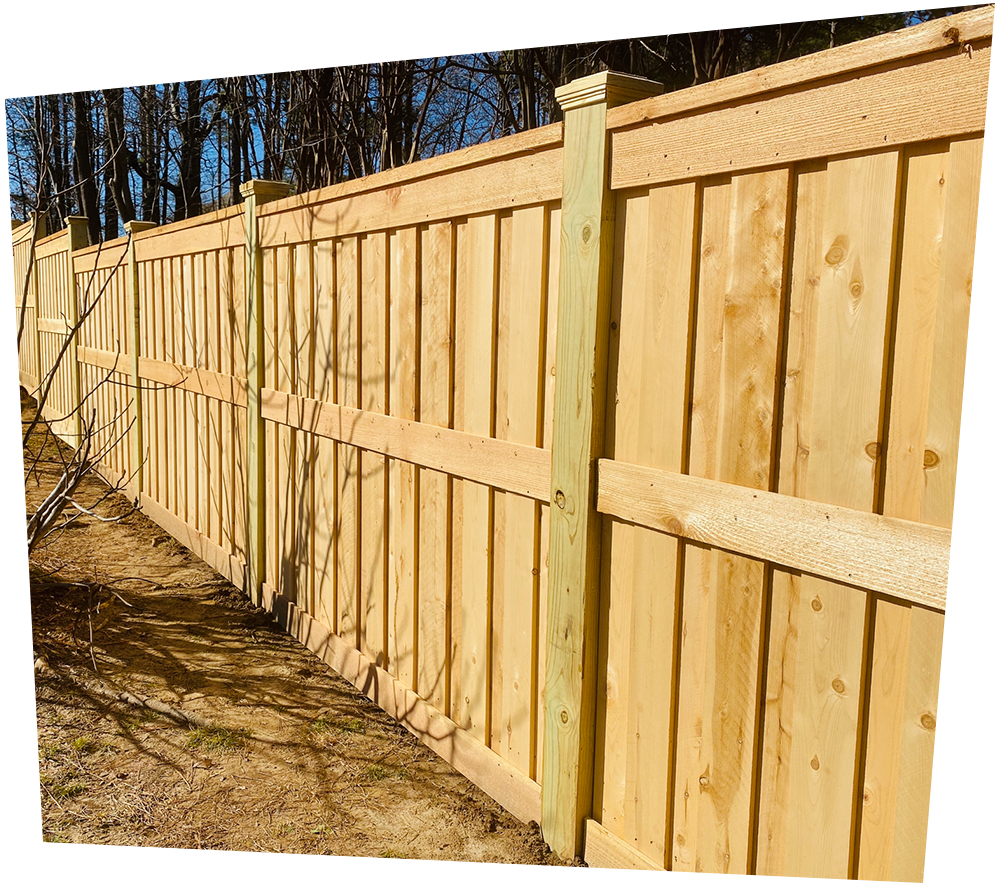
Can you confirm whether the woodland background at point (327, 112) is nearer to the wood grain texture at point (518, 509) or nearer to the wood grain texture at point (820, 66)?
the wood grain texture at point (820, 66)

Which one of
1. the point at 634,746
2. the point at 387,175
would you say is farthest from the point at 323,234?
the point at 634,746

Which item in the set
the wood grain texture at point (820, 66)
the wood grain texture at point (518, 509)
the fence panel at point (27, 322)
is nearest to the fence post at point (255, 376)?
the wood grain texture at point (518, 509)

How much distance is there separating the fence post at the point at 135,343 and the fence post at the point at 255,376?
183 centimetres

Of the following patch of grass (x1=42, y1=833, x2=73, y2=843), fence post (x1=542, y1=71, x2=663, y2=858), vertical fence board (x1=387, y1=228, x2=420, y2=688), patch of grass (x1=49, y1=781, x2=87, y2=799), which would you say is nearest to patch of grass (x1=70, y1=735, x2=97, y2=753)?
patch of grass (x1=49, y1=781, x2=87, y2=799)

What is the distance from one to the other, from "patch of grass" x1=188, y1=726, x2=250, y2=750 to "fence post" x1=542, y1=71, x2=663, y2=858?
1264mm

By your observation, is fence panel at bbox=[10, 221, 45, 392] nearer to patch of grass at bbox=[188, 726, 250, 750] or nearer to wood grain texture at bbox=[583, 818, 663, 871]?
patch of grass at bbox=[188, 726, 250, 750]

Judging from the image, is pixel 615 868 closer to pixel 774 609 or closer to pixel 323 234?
pixel 774 609

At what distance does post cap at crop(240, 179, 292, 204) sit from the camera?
3896 millimetres

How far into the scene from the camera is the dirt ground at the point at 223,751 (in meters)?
2.53

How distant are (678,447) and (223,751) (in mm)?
1995

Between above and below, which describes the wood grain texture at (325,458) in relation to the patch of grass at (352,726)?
above

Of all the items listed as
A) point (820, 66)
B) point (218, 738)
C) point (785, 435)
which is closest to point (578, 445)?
point (785, 435)

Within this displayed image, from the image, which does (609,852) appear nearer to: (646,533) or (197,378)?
(646,533)

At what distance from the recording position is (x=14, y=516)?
8.79ft
